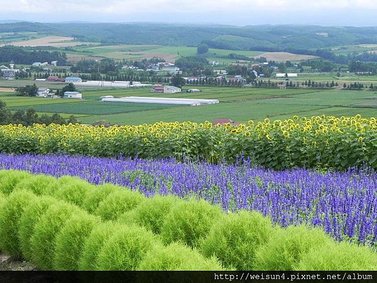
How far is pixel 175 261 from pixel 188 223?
1.17m

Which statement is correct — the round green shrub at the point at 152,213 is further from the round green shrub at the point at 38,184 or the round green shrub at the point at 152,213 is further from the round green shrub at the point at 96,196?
the round green shrub at the point at 38,184

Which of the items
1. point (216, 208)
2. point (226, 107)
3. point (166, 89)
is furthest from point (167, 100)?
point (216, 208)

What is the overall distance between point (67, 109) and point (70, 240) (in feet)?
178

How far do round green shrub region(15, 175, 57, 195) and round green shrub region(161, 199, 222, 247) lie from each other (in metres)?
2.97

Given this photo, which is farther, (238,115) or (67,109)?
(67,109)

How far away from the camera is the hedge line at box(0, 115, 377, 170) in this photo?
11180 millimetres

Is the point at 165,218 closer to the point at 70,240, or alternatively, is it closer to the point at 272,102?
the point at 70,240

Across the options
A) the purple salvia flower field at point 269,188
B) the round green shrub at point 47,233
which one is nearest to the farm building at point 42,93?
the purple salvia flower field at point 269,188

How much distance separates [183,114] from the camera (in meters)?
53.2

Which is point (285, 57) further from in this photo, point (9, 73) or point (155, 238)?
point (155, 238)

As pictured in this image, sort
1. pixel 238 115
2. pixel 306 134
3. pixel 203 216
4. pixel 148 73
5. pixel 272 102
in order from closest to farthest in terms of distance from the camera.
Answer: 1. pixel 203 216
2. pixel 306 134
3. pixel 238 115
4. pixel 272 102
5. pixel 148 73

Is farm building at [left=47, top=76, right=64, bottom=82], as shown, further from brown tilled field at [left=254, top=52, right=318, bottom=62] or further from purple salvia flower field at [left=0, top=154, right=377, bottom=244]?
purple salvia flower field at [left=0, top=154, right=377, bottom=244]

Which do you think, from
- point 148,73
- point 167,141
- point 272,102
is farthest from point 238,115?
point 148,73

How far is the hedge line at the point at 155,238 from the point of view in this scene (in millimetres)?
4840
